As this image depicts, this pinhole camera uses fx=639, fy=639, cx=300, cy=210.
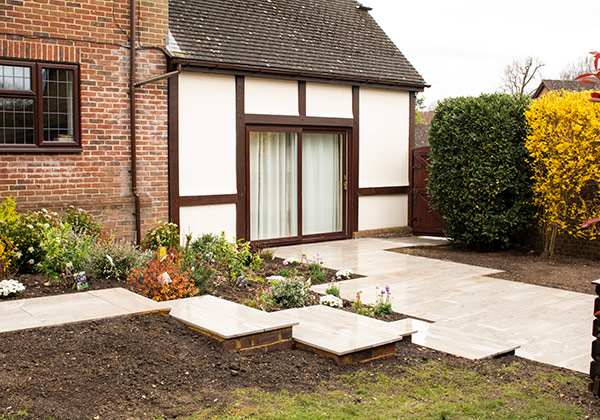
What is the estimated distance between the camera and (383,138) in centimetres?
1390

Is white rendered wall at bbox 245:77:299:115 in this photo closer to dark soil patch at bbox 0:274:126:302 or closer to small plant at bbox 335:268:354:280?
small plant at bbox 335:268:354:280

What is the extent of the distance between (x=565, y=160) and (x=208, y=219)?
6.14 m

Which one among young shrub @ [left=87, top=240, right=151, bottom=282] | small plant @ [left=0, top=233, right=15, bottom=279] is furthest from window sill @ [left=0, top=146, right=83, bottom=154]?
young shrub @ [left=87, top=240, right=151, bottom=282]

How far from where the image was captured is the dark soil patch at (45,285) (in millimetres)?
6241

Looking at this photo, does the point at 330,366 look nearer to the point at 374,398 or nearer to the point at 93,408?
the point at 374,398

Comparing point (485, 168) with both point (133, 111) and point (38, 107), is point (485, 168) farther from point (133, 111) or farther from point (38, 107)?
point (38, 107)

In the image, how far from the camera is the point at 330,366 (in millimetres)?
4906

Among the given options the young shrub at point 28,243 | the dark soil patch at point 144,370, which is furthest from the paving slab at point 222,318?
the young shrub at point 28,243

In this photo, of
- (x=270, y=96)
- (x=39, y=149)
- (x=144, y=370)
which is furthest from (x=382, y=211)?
(x=144, y=370)

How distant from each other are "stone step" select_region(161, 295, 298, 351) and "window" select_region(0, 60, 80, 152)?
4769mm

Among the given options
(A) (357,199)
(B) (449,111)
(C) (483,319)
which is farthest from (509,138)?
(C) (483,319)

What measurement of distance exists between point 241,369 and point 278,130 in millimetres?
7954

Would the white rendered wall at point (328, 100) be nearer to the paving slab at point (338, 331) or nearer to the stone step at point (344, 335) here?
the paving slab at point (338, 331)

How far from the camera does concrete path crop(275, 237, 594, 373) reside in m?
5.87
